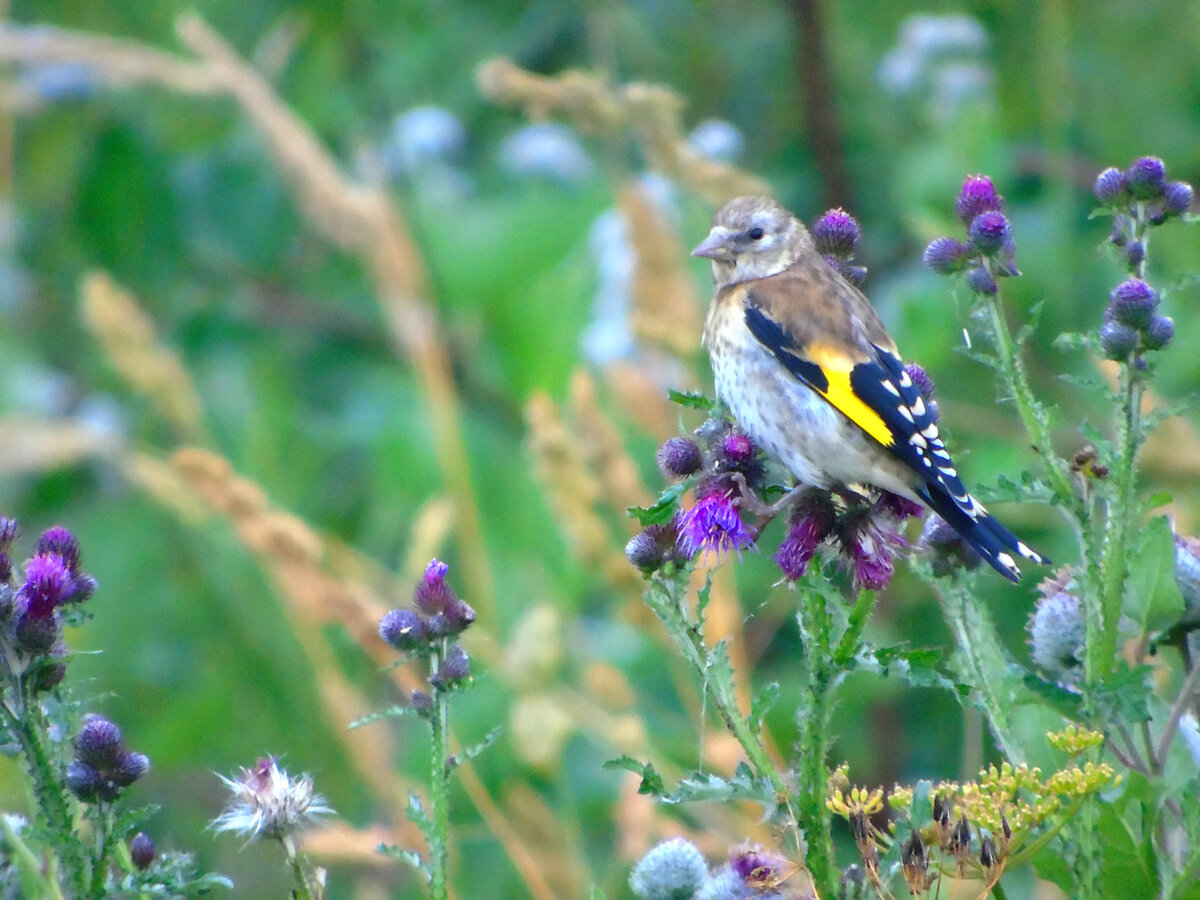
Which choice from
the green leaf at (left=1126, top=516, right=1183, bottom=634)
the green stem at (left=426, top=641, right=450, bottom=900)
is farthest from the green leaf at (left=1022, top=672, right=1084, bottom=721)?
the green stem at (left=426, top=641, right=450, bottom=900)

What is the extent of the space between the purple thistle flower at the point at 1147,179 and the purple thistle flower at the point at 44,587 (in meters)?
1.27

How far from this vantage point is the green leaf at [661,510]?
5.17ft

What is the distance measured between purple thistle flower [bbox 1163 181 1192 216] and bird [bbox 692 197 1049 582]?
1.35ft

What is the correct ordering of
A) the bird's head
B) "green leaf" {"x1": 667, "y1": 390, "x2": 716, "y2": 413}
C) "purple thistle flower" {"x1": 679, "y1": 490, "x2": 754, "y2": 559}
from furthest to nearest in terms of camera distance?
the bird's head
"purple thistle flower" {"x1": 679, "y1": 490, "x2": 754, "y2": 559}
"green leaf" {"x1": 667, "y1": 390, "x2": 716, "y2": 413}

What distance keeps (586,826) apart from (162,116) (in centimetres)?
296

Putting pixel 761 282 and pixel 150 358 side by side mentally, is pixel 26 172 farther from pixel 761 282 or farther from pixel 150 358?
pixel 761 282

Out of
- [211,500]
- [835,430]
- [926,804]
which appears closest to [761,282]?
[835,430]

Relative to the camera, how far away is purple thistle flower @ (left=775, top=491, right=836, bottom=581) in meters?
1.67

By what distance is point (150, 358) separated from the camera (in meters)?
3.76

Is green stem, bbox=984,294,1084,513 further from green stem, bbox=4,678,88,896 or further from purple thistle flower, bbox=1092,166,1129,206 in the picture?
green stem, bbox=4,678,88,896

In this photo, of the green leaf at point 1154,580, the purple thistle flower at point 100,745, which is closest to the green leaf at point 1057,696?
the green leaf at point 1154,580

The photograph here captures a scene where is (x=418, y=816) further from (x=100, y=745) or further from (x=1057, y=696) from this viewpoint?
(x=1057, y=696)

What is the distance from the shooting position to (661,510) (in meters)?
1.61

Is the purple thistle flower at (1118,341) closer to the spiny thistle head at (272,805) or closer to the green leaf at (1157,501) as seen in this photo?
the green leaf at (1157,501)
